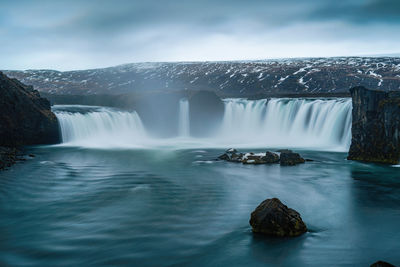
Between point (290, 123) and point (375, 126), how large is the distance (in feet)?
53.3

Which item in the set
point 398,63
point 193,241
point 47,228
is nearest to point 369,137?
point 193,241

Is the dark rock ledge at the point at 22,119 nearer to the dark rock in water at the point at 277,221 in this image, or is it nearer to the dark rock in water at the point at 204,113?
the dark rock in water at the point at 204,113

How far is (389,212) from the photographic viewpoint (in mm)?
13578

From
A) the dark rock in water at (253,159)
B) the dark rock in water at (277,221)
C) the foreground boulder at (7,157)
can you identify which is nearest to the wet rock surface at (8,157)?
the foreground boulder at (7,157)

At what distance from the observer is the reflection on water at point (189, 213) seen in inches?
380

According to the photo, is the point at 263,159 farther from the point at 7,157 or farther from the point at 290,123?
the point at 7,157

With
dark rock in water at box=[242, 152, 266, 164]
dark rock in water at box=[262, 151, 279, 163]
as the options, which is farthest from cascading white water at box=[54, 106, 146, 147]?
dark rock in water at box=[262, 151, 279, 163]

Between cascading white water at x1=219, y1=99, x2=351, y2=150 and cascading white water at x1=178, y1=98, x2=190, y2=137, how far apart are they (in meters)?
4.55

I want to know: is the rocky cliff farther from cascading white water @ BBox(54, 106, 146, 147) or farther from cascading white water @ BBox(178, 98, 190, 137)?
cascading white water @ BBox(54, 106, 146, 147)

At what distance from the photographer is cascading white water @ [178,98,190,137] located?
4653cm

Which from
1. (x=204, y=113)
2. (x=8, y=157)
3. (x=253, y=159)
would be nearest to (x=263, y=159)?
(x=253, y=159)

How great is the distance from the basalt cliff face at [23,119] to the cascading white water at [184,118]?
16.4m

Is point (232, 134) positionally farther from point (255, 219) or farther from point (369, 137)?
point (255, 219)

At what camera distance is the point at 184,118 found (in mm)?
47156
